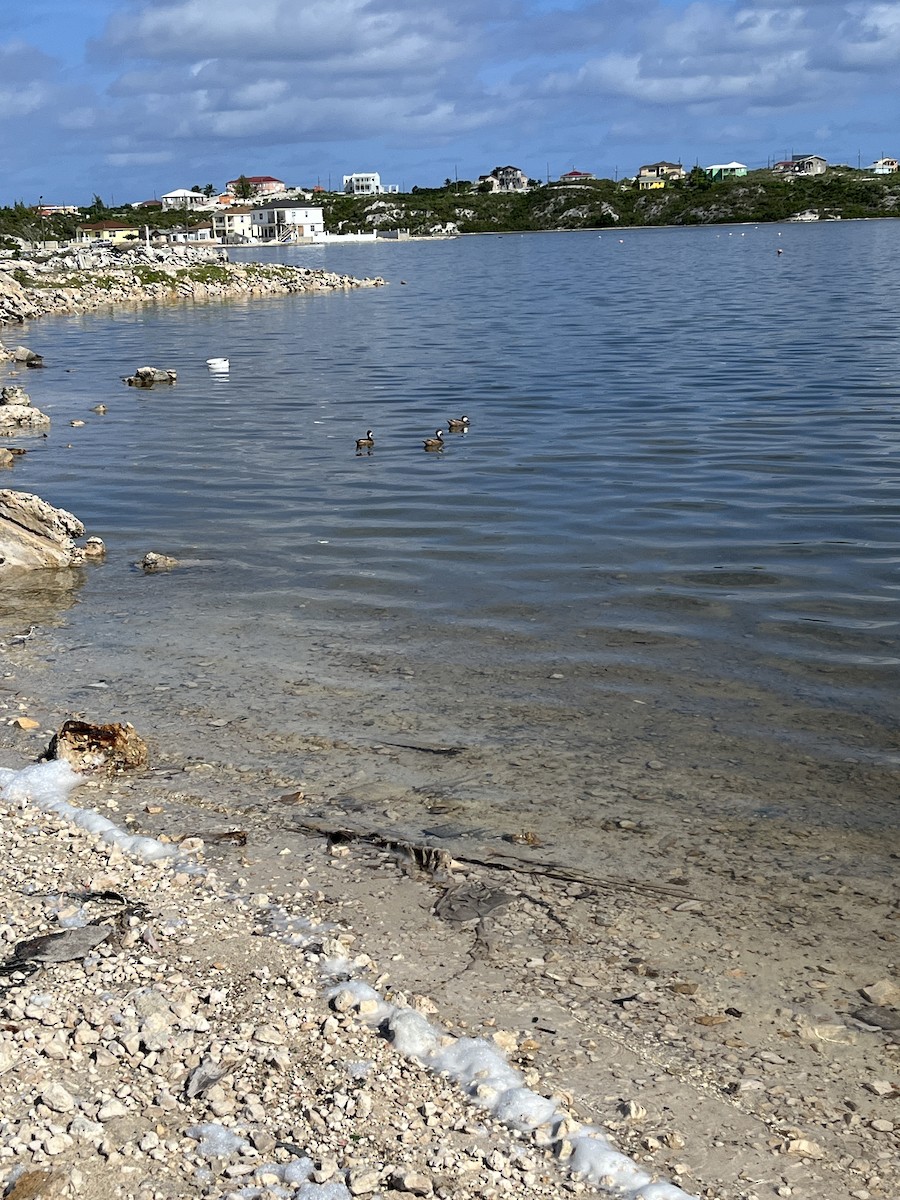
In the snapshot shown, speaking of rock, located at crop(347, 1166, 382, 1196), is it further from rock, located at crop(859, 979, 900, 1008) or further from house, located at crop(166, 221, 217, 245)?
house, located at crop(166, 221, 217, 245)

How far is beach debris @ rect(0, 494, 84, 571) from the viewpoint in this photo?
15.2m

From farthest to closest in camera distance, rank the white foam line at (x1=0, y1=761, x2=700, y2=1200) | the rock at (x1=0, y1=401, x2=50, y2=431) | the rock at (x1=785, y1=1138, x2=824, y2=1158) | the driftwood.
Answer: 1. the rock at (x1=0, y1=401, x2=50, y2=431)
2. the driftwood
3. the rock at (x1=785, y1=1138, x2=824, y2=1158)
4. the white foam line at (x1=0, y1=761, x2=700, y2=1200)

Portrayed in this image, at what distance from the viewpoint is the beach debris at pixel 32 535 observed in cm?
1516

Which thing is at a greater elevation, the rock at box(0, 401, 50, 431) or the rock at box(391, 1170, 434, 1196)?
the rock at box(0, 401, 50, 431)

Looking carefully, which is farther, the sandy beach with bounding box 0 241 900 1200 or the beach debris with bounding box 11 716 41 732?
the beach debris with bounding box 11 716 41 732

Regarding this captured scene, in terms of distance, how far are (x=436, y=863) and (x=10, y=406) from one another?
73.1ft

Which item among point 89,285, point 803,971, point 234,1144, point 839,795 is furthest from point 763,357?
point 89,285

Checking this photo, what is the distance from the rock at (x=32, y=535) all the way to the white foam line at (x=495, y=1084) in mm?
9540

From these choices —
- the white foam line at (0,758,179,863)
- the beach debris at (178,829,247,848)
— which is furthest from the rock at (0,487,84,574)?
the beach debris at (178,829,247,848)

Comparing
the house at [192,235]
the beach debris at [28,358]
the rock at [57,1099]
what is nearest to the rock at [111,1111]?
the rock at [57,1099]

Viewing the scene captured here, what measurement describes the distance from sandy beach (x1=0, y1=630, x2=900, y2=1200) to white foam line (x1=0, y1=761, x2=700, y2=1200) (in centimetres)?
6

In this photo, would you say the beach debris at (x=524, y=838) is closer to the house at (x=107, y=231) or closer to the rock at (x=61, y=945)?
the rock at (x=61, y=945)

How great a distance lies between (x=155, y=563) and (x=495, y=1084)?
10658 millimetres

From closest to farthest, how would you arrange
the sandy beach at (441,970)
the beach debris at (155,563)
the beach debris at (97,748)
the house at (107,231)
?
1. the sandy beach at (441,970)
2. the beach debris at (97,748)
3. the beach debris at (155,563)
4. the house at (107,231)
